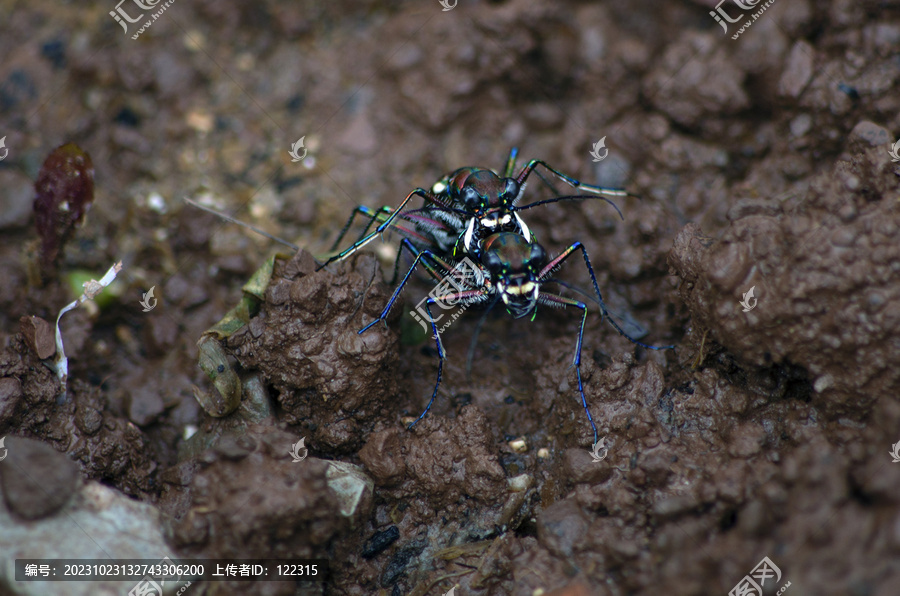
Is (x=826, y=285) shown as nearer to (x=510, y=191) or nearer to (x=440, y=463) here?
(x=510, y=191)

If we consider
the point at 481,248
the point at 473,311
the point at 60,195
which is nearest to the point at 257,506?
the point at 481,248

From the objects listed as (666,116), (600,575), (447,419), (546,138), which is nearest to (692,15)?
(666,116)

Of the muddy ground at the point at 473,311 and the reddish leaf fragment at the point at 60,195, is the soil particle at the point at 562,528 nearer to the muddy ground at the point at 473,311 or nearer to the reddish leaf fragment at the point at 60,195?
the muddy ground at the point at 473,311

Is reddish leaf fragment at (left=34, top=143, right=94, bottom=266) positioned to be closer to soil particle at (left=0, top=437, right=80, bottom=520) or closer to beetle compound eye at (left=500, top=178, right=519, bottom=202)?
soil particle at (left=0, top=437, right=80, bottom=520)

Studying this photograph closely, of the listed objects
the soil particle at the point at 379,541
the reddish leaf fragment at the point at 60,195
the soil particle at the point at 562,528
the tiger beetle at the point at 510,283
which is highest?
the tiger beetle at the point at 510,283

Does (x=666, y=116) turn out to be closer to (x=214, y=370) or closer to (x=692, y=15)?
(x=692, y=15)

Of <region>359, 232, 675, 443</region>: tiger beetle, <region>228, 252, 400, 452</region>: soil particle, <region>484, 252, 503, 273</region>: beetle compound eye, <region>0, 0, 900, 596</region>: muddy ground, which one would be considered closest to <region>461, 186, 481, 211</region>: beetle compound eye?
<region>359, 232, 675, 443</region>: tiger beetle

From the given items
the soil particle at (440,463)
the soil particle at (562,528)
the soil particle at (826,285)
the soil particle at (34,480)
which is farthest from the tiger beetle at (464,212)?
the soil particle at (34,480)
